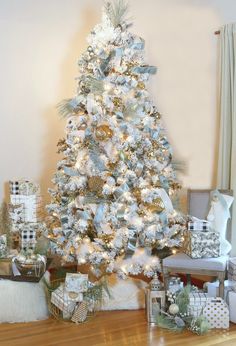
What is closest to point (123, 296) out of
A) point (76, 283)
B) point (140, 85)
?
point (76, 283)

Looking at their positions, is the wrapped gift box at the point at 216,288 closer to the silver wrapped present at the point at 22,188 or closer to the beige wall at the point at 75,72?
the beige wall at the point at 75,72

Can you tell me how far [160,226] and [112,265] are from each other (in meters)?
0.52

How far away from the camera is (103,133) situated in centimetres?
357

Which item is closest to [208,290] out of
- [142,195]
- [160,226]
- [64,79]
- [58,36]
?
[160,226]

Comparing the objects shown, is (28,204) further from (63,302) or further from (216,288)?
(216,288)

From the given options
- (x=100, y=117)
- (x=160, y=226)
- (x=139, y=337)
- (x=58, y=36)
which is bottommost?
(x=139, y=337)

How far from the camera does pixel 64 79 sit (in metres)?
4.49

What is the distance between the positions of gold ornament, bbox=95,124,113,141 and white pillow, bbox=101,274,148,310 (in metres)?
1.13

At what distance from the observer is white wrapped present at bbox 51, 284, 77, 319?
314 centimetres

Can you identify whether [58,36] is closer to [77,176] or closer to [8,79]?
[8,79]

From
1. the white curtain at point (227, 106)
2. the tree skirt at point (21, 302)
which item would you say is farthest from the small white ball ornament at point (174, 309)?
the white curtain at point (227, 106)

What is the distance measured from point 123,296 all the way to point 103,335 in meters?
0.55

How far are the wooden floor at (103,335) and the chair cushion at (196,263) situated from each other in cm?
43

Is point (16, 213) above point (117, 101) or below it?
below
